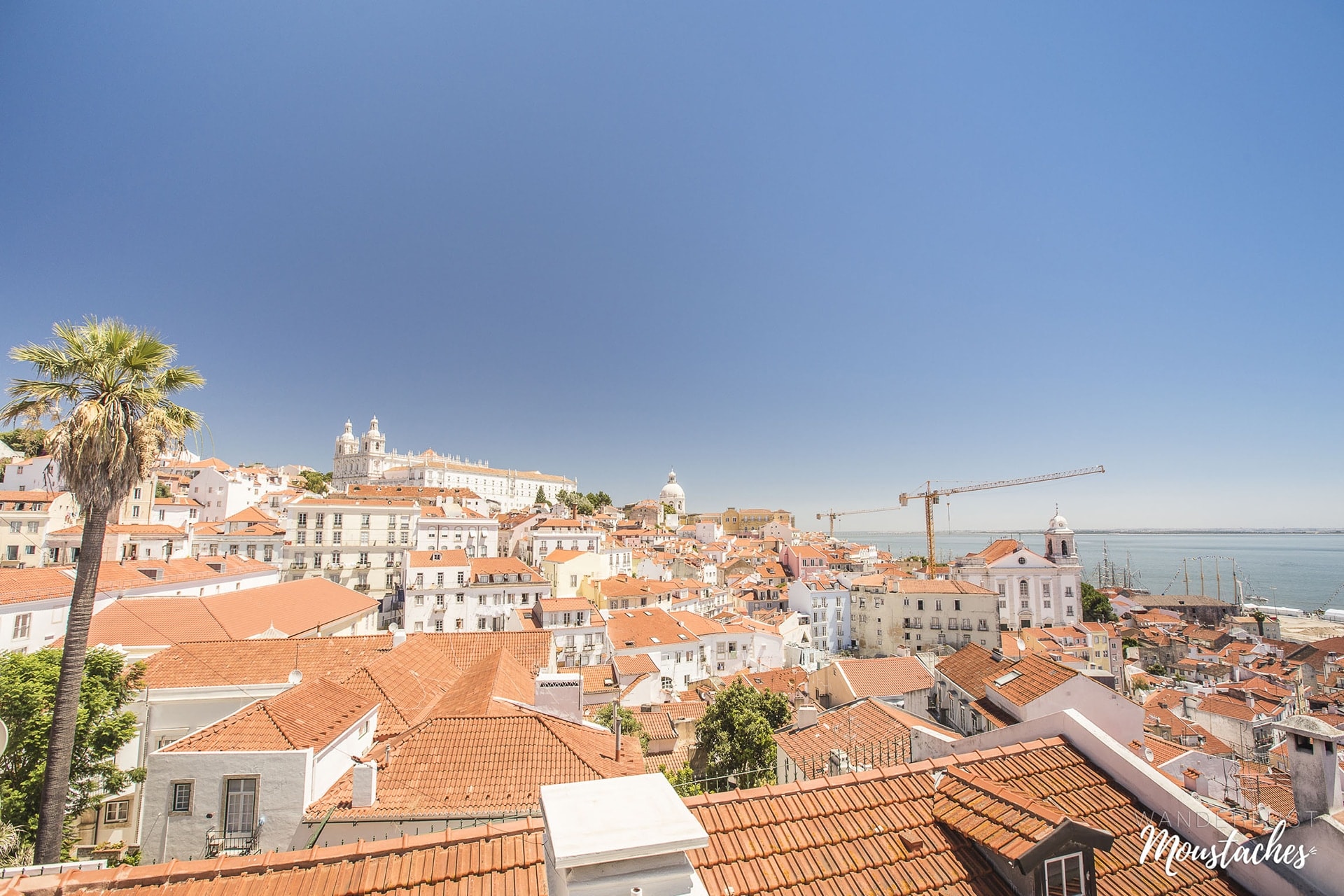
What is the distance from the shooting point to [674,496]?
144 m

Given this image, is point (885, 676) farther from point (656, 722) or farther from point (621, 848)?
point (621, 848)

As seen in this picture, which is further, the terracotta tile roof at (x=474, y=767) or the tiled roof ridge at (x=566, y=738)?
the tiled roof ridge at (x=566, y=738)

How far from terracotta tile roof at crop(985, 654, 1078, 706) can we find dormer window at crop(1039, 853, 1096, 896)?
23.3 ft

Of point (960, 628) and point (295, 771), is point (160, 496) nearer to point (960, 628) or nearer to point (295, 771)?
point (295, 771)

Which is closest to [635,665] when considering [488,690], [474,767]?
[488,690]

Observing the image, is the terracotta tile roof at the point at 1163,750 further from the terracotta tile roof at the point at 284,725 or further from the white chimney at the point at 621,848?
the terracotta tile roof at the point at 284,725

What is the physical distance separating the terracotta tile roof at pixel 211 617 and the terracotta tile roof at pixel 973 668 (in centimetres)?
2003

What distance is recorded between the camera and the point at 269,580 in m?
32.9

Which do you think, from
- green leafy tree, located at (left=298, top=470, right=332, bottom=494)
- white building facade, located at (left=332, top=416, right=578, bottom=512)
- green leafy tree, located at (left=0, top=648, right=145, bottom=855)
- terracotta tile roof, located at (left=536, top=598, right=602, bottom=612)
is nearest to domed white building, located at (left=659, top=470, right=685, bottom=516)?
white building facade, located at (left=332, top=416, right=578, bottom=512)

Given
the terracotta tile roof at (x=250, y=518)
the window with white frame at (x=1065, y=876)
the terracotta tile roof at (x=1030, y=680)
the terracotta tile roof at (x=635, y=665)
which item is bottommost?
the terracotta tile roof at (x=635, y=665)

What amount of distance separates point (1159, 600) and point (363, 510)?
333 ft

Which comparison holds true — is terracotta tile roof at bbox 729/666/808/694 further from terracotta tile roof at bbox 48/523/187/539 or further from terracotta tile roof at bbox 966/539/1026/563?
terracotta tile roof at bbox 48/523/187/539

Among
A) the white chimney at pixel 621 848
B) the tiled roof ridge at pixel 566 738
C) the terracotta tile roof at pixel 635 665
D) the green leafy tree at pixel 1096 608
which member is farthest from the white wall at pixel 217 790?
the green leafy tree at pixel 1096 608

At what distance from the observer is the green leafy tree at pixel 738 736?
19.6m
